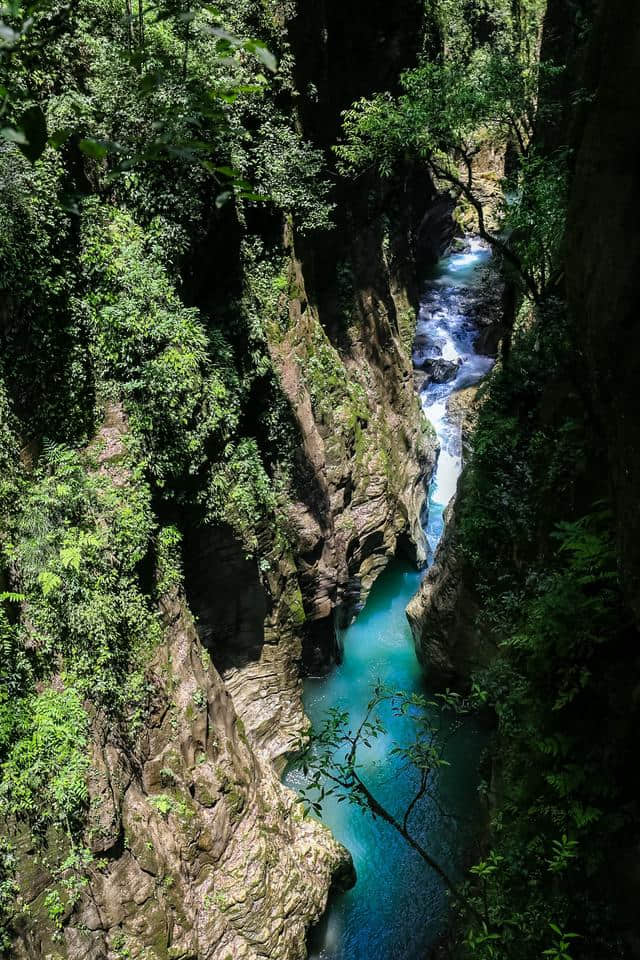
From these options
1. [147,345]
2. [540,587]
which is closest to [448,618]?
[540,587]

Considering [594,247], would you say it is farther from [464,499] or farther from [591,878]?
[464,499]

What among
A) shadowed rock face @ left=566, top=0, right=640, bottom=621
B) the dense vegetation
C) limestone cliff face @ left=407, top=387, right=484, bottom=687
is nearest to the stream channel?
limestone cliff face @ left=407, top=387, right=484, bottom=687

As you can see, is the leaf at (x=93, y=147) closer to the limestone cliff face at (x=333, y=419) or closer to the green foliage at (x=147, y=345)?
the green foliage at (x=147, y=345)

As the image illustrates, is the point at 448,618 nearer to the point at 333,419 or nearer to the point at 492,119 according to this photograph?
the point at 333,419

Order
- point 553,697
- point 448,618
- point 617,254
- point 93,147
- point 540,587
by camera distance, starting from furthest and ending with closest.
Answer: point 448,618 < point 540,587 < point 553,697 < point 617,254 < point 93,147

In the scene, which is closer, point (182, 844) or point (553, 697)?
point (553, 697)

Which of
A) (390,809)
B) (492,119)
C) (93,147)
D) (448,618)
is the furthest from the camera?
(448,618)

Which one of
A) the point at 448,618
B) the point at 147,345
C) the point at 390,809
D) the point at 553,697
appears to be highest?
the point at 147,345

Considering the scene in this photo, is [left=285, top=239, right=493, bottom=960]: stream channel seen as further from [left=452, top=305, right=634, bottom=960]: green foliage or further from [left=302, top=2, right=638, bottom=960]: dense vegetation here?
[left=452, top=305, right=634, bottom=960]: green foliage

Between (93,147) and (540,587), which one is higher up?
(93,147)

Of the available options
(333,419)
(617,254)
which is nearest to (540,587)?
(617,254)

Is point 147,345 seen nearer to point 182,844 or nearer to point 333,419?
point 333,419
